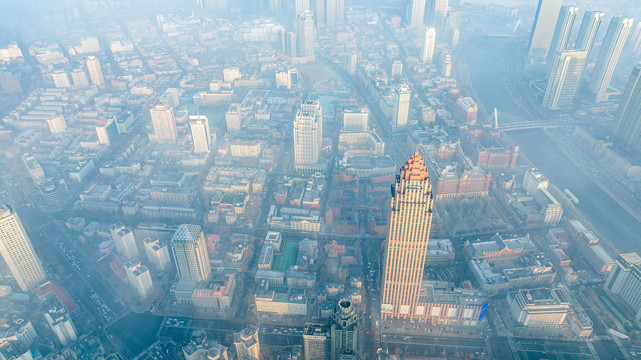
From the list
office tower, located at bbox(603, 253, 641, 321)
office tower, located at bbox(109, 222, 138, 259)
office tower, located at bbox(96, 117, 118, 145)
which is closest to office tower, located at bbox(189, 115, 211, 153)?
office tower, located at bbox(96, 117, 118, 145)

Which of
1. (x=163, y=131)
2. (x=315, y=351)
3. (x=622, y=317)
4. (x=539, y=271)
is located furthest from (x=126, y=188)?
(x=622, y=317)

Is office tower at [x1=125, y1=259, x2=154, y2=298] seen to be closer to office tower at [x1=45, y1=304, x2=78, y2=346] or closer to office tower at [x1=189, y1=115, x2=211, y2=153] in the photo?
office tower at [x1=45, y1=304, x2=78, y2=346]

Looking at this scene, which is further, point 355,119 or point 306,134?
point 355,119

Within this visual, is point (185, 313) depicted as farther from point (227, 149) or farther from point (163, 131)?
point (163, 131)

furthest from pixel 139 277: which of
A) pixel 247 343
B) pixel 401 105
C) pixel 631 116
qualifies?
pixel 631 116

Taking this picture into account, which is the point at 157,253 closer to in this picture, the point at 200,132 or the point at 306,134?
the point at 200,132

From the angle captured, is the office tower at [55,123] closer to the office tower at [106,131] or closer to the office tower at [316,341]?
the office tower at [106,131]
